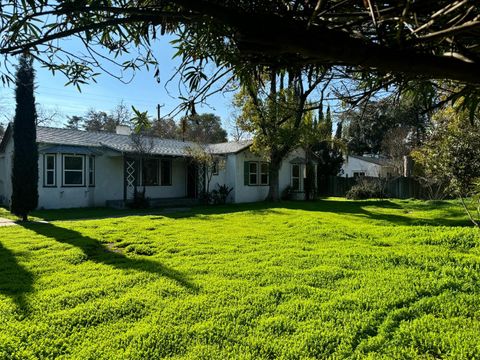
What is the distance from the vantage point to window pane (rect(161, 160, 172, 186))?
19922mm

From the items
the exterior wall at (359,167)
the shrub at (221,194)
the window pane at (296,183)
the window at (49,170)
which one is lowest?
the shrub at (221,194)

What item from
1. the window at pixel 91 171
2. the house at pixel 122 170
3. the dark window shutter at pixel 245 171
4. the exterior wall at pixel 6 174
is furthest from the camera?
the dark window shutter at pixel 245 171

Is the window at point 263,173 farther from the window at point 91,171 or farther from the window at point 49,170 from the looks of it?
the window at point 49,170

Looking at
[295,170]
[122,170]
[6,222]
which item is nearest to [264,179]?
[295,170]

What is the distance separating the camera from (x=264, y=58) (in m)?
1.95

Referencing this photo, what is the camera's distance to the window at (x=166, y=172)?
19875mm

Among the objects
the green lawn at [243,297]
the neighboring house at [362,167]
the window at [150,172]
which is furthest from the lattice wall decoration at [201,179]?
the neighboring house at [362,167]

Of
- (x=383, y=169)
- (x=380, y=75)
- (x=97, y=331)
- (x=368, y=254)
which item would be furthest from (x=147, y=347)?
(x=383, y=169)

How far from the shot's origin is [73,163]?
1655 cm

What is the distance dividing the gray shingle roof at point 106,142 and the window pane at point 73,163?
63cm

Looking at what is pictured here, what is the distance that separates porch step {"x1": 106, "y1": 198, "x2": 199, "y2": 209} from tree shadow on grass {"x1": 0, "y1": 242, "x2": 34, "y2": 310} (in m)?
9.97

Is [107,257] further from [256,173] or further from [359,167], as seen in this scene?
[359,167]

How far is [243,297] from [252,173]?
671 inches

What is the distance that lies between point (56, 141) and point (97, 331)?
14.5 meters
